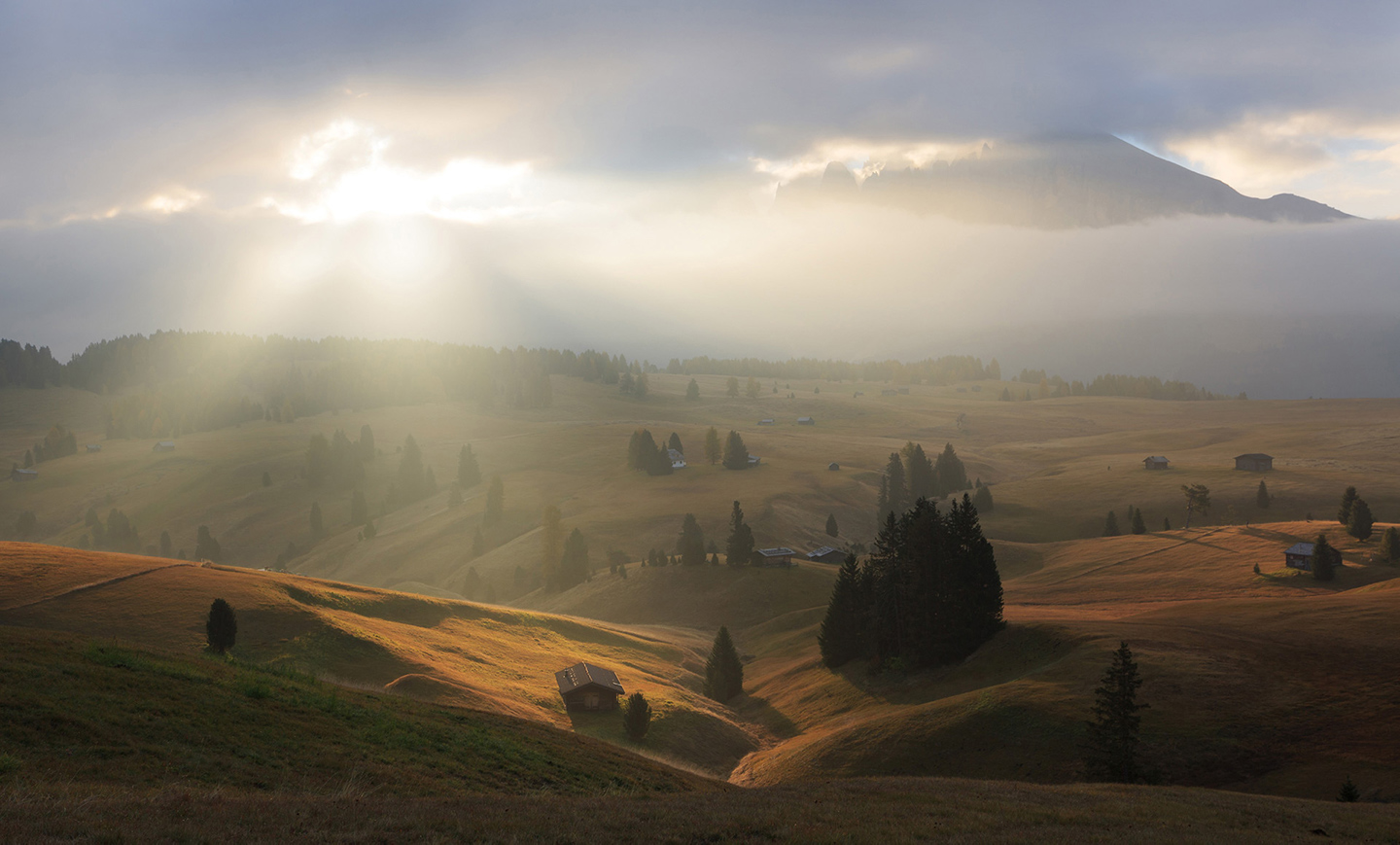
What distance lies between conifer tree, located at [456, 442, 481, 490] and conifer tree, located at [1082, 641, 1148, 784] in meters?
160

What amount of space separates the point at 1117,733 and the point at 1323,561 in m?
54.2

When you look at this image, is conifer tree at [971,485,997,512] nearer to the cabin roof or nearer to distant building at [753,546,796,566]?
distant building at [753,546,796,566]

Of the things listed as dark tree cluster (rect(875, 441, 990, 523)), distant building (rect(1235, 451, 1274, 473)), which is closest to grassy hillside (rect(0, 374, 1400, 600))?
distant building (rect(1235, 451, 1274, 473))

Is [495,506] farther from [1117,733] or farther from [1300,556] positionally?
[1117,733]

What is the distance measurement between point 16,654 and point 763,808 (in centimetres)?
2361

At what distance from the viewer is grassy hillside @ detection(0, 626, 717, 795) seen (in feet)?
59.2

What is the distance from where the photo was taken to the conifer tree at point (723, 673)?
64.6m

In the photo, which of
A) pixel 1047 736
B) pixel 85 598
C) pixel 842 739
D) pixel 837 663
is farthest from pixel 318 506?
pixel 1047 736

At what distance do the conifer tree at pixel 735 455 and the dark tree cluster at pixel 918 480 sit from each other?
Answer: 32.0 m

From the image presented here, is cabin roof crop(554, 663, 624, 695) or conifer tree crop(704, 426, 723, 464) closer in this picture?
cabin roof crop(554, 663, 624, 695)

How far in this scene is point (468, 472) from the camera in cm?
17788

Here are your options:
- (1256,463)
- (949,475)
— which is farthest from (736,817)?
(1256,463)

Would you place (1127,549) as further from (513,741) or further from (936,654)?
(513,741)

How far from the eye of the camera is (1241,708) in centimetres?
3794
